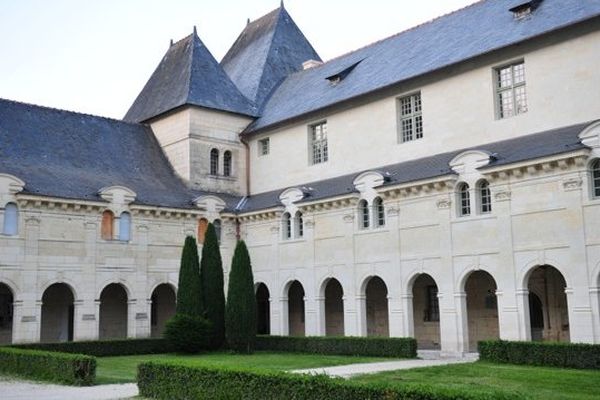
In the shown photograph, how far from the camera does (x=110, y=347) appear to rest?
30.4 meters

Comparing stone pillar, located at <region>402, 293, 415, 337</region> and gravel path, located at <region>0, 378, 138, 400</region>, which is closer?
gravel path, located at <region>0, 378, 138, 400</region>

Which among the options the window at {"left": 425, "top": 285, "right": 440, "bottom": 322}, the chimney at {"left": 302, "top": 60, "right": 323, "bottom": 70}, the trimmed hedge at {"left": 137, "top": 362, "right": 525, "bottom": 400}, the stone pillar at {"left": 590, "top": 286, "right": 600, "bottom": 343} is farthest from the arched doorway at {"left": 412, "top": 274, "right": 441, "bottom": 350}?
the trimmed hedge at {"left": 137, "top": 362, "right": 525, "bottom": 400}

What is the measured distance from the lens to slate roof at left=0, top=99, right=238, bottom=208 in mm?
31891

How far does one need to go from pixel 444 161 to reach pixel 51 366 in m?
16.3

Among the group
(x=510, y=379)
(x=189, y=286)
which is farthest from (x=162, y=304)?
(x=510, y=379)

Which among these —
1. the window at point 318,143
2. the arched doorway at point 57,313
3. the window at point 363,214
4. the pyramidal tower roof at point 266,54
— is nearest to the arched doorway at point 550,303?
the window at point 363,214

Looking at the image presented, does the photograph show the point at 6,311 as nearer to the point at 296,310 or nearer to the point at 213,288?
the point at 213,288

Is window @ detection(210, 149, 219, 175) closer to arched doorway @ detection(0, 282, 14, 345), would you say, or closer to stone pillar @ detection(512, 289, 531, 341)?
arched doorway @ detection(0, 282, 14, 345)

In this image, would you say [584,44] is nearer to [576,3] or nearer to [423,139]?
[576,3]

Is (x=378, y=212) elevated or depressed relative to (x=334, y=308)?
elevated

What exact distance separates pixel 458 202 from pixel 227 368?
567 inches

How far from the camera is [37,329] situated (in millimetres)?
30141

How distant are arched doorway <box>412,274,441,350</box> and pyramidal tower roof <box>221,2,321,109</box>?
14.6 metres

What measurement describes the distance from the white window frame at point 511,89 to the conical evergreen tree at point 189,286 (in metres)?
13.6
